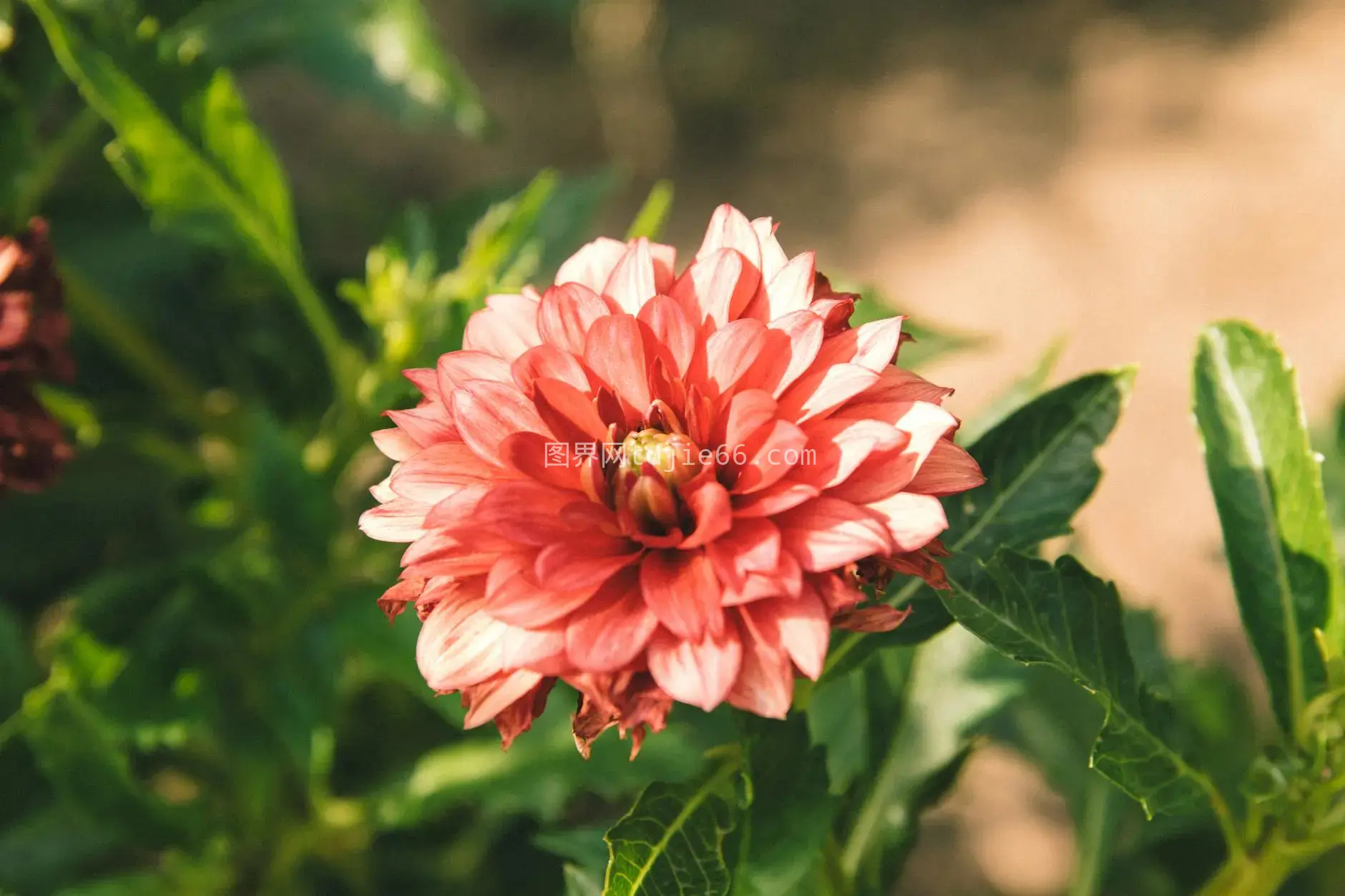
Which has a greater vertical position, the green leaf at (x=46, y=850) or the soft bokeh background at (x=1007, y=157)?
the soft bokeh background at (x=1007, y=157)

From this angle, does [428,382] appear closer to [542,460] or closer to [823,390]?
[542,460]

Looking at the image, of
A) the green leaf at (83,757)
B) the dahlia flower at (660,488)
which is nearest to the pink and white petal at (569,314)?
the dahlia flower at (660,488)

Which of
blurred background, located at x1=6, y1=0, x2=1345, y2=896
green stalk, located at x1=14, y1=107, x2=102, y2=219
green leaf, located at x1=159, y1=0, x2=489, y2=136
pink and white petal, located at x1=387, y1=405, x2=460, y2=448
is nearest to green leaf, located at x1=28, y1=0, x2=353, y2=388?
green stalk, located at x1=14, y1=107, x2=102, y2=219

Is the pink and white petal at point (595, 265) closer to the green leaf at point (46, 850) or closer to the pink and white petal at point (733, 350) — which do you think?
the pink and white petal at point (733, 350)

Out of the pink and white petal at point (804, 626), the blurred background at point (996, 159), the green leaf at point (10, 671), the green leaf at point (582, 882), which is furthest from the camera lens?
the blurred background at point (996, 159)

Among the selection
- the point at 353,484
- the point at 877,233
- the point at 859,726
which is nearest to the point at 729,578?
the point at 859,726

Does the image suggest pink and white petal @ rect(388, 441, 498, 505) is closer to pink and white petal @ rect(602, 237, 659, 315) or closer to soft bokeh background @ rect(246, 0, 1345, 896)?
pink and white petal @ rect(602, 237, 659, 315)

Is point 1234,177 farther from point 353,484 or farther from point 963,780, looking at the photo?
point 353,484
